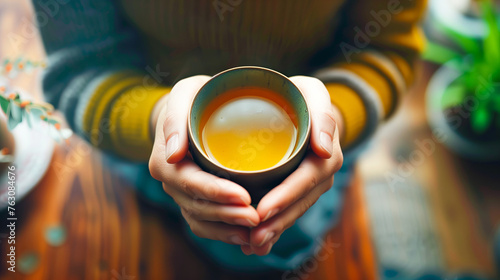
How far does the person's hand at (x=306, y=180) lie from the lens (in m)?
0.39

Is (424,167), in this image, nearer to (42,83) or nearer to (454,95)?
(454,95)

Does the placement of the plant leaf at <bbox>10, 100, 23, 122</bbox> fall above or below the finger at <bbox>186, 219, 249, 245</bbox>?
above

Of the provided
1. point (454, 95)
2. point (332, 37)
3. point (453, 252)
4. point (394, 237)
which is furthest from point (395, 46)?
point (453, 252)

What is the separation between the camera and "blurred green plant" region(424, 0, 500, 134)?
3.21 ft

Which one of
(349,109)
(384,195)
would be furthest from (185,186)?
(384,195)

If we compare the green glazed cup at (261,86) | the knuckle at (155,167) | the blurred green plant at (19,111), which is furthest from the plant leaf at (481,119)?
the blurred green plant at (19,111)

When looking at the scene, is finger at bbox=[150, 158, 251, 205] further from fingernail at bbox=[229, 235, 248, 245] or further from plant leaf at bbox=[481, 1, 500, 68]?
plant leaf at bbox=[481, 1, 500, 68]

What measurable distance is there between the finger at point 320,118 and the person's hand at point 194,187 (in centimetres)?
10

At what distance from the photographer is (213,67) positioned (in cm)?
64

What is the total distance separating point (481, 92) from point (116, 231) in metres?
1.01

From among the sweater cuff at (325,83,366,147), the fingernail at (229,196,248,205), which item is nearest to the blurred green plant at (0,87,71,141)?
the fingernail at (229,196,248,205)

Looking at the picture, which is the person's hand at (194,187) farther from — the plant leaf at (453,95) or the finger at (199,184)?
the plant leaf at (453,95)
